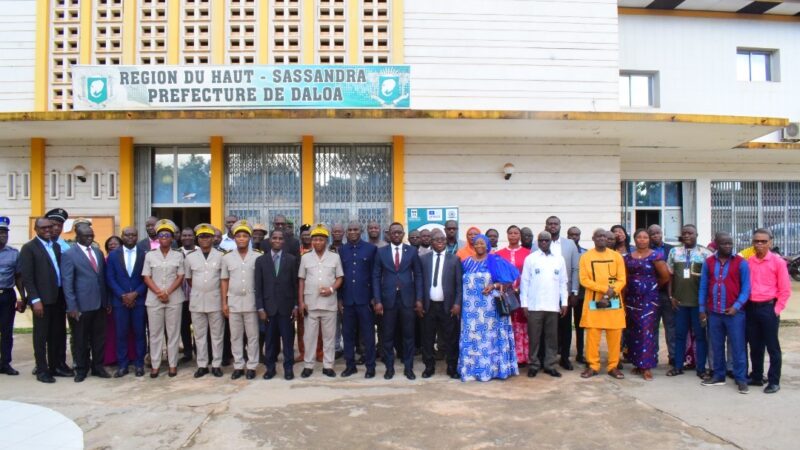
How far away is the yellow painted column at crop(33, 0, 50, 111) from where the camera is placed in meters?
9.36

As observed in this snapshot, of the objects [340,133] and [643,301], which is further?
[340,133]

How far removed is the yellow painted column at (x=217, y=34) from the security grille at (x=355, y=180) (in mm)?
2230

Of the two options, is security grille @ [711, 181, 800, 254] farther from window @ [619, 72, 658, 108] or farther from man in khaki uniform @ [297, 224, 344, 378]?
man in khaki uniform @ [297, 224, 344, 378]

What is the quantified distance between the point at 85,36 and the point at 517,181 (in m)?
7.74

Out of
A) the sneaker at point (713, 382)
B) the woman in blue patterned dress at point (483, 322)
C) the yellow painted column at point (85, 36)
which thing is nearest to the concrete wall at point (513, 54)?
the woman in blue patterned dress at point (483, 322)

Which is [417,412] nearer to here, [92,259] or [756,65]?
[92,259]

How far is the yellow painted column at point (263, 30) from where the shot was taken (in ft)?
31.0

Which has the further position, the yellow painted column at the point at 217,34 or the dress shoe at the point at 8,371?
the yellow painted column at the point at 217,34

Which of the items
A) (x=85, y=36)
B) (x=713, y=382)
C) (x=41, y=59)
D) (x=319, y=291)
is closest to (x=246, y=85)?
(x=85, y=36)

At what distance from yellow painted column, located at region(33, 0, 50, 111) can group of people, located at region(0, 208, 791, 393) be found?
4.30 metres

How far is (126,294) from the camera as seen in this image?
19.1 feet

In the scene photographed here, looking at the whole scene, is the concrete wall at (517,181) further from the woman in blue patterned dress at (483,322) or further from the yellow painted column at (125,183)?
the yellow painted column at (125,183)

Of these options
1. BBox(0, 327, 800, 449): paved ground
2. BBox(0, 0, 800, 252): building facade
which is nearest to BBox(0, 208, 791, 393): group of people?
BBox(0, 327, 800, 449): paved ground

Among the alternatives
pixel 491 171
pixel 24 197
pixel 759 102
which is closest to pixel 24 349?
pixel 24 197
